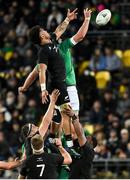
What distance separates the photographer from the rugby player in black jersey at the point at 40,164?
12.3 meters

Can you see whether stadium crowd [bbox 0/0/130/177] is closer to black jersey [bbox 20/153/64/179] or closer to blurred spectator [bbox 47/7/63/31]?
blurred spectator [bbox 47/7/63/31]

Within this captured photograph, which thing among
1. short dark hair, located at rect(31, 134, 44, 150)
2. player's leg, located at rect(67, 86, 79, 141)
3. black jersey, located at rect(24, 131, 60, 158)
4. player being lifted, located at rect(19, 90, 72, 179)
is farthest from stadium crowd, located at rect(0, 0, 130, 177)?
short dark hair, located at rect(31, 134, 44, 150)

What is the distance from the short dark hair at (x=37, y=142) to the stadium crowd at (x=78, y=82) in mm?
7589

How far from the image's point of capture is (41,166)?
40.5ft

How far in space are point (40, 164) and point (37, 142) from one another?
1.21 ft

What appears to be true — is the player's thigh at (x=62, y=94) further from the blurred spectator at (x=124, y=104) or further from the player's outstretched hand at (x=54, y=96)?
the blurred spectator at (x=124, y=104)

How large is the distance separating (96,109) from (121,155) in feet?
6.53

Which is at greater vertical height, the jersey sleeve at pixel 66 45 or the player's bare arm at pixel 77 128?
the jersey sleeve at pixel 66 45

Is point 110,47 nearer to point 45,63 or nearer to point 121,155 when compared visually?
point 121,155

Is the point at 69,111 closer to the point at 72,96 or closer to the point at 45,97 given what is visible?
the point at 72,96

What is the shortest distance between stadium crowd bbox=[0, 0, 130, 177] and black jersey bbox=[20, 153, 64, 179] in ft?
24.0

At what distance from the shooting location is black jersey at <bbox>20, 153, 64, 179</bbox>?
12352mm

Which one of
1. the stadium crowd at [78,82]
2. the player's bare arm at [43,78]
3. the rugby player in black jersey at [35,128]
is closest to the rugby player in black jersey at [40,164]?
the rugby player in black jersey at [35,128]

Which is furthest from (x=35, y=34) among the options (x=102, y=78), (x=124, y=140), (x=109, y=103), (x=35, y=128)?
(x=102, y=78)
